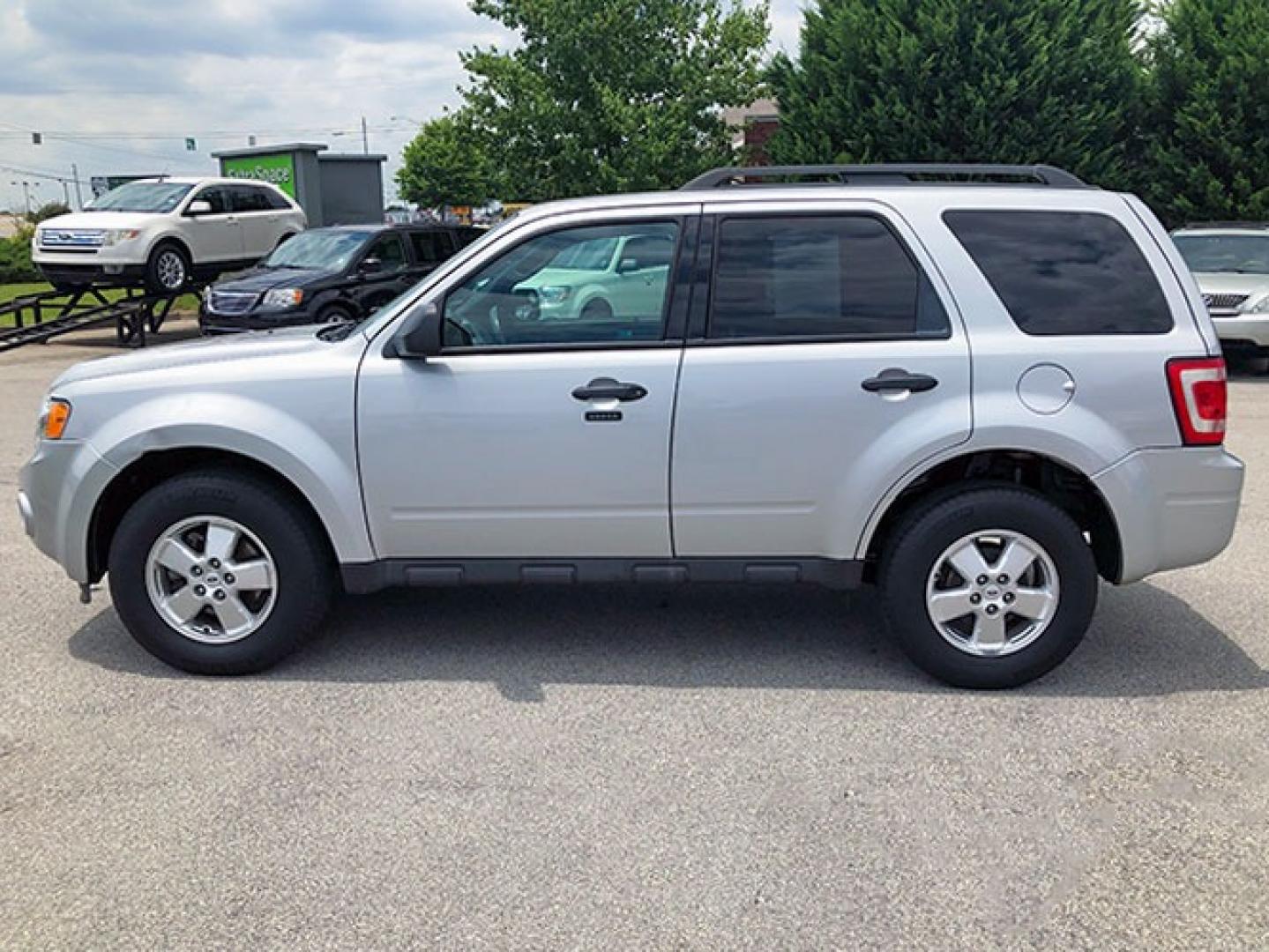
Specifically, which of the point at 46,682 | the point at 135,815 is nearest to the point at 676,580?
the point at 135,815

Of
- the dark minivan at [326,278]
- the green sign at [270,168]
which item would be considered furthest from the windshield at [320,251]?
the green sign at [270,168]

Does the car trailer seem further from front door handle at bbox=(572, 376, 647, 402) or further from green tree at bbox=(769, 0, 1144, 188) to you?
front door handle at bbox=(572, 376, 647, 402)

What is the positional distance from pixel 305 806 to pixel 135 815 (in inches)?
19.2

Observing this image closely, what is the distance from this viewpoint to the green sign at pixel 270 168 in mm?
23422

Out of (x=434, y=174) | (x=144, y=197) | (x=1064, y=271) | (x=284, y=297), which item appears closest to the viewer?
(x=1064, y=271)

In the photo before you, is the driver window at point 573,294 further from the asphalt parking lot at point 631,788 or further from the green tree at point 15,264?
the green tree at point 15,264

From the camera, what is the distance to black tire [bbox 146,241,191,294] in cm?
1658

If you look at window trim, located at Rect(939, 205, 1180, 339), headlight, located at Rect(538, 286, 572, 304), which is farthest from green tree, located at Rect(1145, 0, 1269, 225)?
headlight, located at Rect(538, 286, 572, 304)

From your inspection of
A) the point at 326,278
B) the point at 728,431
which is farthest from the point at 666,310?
the point at 326,278

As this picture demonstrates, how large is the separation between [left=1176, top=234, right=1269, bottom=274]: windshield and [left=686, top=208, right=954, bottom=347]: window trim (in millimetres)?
10232

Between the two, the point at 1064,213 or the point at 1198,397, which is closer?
the point at 1198,397

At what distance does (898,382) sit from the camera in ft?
13.5

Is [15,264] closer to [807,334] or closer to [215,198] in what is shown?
[215,198]

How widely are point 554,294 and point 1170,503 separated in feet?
7.88
